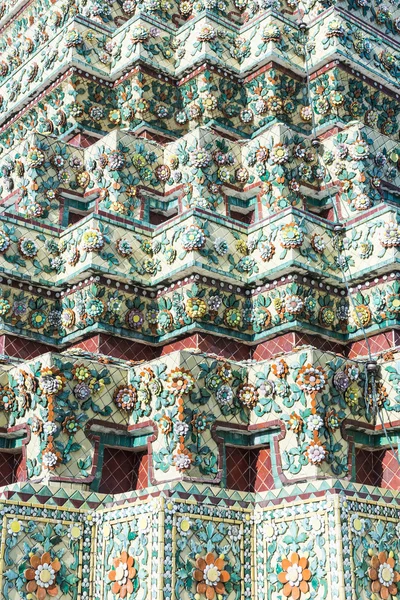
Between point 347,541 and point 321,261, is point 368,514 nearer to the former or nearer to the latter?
point 347,541

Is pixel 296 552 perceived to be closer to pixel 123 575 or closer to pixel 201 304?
pixel 123 575

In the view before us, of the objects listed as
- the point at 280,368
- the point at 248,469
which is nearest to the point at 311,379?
the point at 280,368

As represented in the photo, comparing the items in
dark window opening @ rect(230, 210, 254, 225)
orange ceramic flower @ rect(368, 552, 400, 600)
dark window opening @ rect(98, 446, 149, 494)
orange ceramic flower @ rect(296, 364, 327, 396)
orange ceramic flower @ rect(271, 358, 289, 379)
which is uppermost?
dark window opening @ rect(230, 210, 254, 225)

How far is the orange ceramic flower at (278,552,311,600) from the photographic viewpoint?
10.2 m

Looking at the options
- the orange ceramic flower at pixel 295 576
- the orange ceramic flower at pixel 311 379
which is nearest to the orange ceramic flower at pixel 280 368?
the orange ceramic flower at pixel 311 379

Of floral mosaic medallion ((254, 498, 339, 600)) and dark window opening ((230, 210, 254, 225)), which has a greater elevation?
dark window opening ((230, 210, 254, 225))

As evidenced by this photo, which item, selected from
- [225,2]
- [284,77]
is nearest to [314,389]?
[284,77]

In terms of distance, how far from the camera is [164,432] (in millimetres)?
11531

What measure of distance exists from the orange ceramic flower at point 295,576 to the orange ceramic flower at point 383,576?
25.8 inches

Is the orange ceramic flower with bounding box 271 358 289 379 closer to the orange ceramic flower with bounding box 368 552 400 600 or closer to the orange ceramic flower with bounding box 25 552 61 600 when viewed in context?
the orange ceramic flower with bounding box 368 552 400 600

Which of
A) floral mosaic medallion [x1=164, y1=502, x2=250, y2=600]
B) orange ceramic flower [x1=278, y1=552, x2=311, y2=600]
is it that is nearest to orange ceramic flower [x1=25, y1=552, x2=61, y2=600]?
floral mosaic medallion [x1=164, y1=502, x2=250, y2=600]

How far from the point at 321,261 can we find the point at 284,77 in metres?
4.26

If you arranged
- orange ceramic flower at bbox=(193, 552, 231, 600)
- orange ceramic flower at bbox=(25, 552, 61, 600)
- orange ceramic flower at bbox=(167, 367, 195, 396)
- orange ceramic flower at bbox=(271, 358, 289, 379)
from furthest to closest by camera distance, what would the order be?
1. orange ceramic flower at bbox=(271, 358, 289, 379)
2. orange ceramic flower at bbox=(167, 367, 195, 396)
3. orange ceramic flower at bbox=(193, 552, 231, 600)
4. orange ceramic flower at bbox=(25, 552, 61, 600)

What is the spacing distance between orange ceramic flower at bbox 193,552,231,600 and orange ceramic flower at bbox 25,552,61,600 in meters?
1.46
